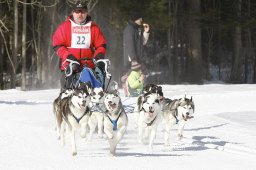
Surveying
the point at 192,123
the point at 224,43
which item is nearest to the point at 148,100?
the point at 192,123

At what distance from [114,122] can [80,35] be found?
2041 mm

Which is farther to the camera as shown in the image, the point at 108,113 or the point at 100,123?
the point at 100,123

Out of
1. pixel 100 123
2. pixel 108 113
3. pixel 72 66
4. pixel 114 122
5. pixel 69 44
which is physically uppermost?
pixel 69 44

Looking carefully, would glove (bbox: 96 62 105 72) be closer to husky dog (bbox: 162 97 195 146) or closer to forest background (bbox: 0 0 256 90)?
husky dog (bbox: 162 97 195 146)

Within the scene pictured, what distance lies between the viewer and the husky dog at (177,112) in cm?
910

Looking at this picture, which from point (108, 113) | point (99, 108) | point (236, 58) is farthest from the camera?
point (236, 58)

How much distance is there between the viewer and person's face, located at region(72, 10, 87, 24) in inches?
358

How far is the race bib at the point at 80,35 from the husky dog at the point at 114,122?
1.73 meters

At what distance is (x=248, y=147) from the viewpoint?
28.4 feet

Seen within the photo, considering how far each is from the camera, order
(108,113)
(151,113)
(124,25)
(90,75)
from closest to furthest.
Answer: (108,113) → (151,113) → (90,75) → (124,25)

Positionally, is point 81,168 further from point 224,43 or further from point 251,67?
point 251,67

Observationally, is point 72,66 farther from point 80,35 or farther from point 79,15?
point 79,15

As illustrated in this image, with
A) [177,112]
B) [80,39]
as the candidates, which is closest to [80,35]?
[80,39]

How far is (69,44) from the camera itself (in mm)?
9305
